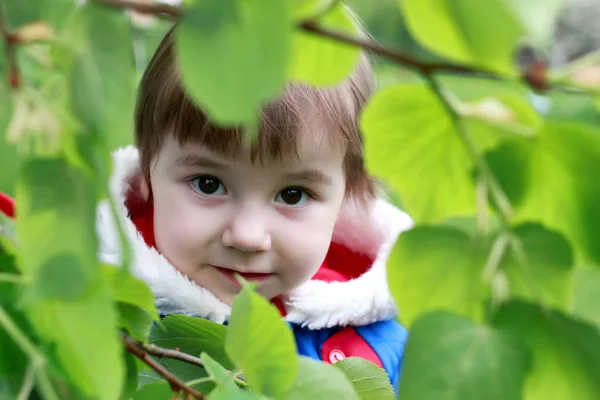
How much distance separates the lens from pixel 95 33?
232 millimetres

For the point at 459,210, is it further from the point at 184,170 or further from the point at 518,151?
the point at 184,170

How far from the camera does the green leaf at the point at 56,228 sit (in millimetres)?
223

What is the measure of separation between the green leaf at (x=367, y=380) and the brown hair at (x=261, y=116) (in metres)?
0.37

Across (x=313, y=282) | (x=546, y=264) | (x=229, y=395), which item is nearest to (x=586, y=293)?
(x=546, y=264)

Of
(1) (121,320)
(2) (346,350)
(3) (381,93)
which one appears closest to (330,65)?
(3) (381,93)

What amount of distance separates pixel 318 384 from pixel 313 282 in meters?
0.79

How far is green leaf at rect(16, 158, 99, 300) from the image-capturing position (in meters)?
0.22

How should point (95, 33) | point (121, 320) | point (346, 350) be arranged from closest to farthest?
point (95, 33) < point (121, 320) < point (346, 350)

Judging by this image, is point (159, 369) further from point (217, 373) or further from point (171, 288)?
point (171, 288)

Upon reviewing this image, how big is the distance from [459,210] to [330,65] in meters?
0.07

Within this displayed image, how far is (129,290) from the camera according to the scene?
346mm

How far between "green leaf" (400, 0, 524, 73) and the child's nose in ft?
2.00

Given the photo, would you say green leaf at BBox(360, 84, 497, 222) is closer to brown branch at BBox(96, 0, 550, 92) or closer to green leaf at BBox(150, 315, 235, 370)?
brown branch at BBox(96, 0, 550, 92)

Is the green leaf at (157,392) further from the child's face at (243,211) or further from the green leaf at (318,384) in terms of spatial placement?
the child's face at (243,211)
